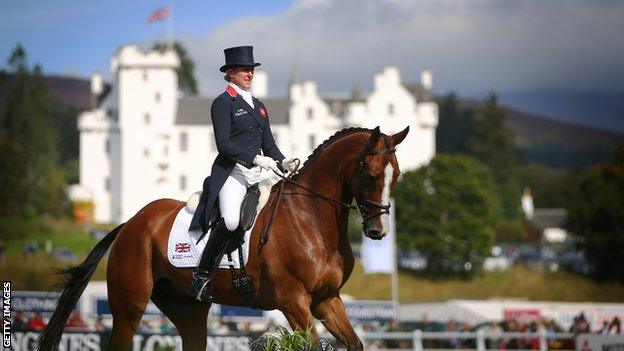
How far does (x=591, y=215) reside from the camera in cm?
6819

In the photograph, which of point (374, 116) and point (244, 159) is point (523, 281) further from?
point (244, 159)

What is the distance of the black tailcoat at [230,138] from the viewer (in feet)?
31.6

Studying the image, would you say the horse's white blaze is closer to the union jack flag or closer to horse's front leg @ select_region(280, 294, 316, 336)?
horse's front leg @ select_region(280, 294, 316, 336)

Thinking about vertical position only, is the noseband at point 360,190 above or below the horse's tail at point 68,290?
above

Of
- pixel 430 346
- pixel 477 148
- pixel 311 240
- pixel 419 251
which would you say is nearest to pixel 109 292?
pixel 311 240

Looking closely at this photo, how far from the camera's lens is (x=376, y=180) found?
9.20 meters

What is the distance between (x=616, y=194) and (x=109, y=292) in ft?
201

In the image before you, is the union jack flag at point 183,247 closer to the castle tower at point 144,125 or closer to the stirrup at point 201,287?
the stirrup at point 201,287

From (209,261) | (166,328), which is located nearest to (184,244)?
(209,261)

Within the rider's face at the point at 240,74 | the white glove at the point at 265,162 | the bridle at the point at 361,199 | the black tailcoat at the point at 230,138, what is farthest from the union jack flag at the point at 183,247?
the rider's face at the point at 240,74

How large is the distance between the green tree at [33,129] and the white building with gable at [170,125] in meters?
6.17

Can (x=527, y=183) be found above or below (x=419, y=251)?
above

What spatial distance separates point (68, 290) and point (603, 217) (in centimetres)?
6058

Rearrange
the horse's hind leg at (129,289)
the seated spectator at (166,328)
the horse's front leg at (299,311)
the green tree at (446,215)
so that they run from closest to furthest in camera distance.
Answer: the horse's front leg at (299,311), the horse's hind leg at (129,289), the seated spectator at (166,328), the green tree at (446,215)
